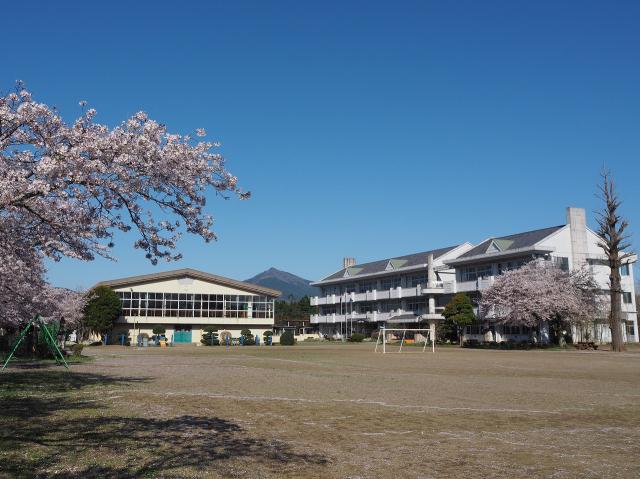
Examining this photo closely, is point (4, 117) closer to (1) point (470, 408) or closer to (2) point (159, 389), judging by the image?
(2) point (159, 389)

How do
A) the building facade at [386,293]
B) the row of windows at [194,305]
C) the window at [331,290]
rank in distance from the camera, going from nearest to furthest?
1. the building facade at [386,293]
2. the row of windows at [194,305]
3. the window at [331,290]

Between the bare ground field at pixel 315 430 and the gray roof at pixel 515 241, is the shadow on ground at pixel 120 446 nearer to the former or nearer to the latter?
the bare ground field at pixel 315 430

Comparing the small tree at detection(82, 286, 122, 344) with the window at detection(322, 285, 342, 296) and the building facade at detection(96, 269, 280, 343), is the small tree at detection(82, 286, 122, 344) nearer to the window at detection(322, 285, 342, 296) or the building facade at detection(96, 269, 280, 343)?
the building facade at detection(96, 269, 280, 343)

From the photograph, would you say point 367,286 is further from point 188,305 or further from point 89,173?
point 89,173

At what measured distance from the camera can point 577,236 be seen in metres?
60.5

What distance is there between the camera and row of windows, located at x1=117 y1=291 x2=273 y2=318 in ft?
236

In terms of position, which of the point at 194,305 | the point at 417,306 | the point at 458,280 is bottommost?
the point at 417,306

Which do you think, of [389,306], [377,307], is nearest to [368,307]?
[377,307]

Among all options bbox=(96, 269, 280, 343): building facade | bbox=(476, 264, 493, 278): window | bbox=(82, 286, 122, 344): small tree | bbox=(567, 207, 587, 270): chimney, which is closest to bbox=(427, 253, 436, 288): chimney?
bbox=(476, 264, 493, 278): window

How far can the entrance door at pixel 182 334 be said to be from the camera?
2901 inches

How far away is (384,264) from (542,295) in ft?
118

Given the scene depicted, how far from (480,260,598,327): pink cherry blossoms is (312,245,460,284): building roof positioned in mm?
19955

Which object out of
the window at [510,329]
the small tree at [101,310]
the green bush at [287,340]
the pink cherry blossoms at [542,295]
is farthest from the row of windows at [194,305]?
the pink cherry blossoms at [542,295]

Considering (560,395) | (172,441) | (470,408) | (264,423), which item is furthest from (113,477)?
(560,395)
